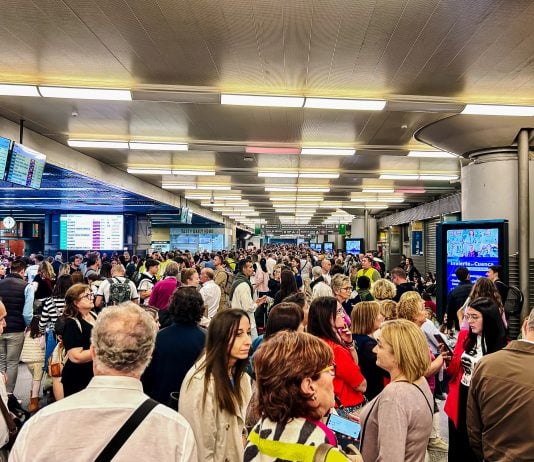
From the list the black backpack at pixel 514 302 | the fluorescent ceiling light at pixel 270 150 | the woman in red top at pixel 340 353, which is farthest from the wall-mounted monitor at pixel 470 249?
the woman in red top at pixel 340 353

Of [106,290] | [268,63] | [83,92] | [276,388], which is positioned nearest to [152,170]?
[106,290]

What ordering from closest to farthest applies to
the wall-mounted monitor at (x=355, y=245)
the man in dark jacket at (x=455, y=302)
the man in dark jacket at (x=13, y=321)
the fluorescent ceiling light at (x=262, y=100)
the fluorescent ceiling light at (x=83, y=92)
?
1. the man in dark jacket at (x=13, y=321)
2. the fluorescent ceiling light at (x=83, y=92)
3. the fluorescent ceiling light at (x=262, y=100)
4. the man in dark jacket at (x=455, y=302)
5. the wall-mounted monitor at (x=355, y=245)

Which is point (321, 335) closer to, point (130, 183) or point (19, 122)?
point (19, 122)

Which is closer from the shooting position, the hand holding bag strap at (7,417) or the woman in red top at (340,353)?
the hand holding bag strap at (7,417)

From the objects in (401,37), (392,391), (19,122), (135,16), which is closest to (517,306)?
(401,37)

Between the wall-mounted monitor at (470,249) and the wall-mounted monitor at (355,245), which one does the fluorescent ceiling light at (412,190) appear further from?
the wall-mounted monitor at (470,249)

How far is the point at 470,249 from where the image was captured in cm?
811

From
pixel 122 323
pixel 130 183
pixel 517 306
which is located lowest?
pixel 517 306

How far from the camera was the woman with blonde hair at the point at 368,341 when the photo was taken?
349cm

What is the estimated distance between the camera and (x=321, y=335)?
130 inches

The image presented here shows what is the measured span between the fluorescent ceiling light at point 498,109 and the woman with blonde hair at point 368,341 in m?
4.08

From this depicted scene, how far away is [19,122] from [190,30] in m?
5.03

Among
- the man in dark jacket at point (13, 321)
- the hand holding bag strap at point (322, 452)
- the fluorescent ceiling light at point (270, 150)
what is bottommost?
the man in dark jacket at point (13, 321)

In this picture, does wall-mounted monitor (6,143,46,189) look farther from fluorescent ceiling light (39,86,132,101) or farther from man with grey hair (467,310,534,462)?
man with grey hair (467,310,534,462)
